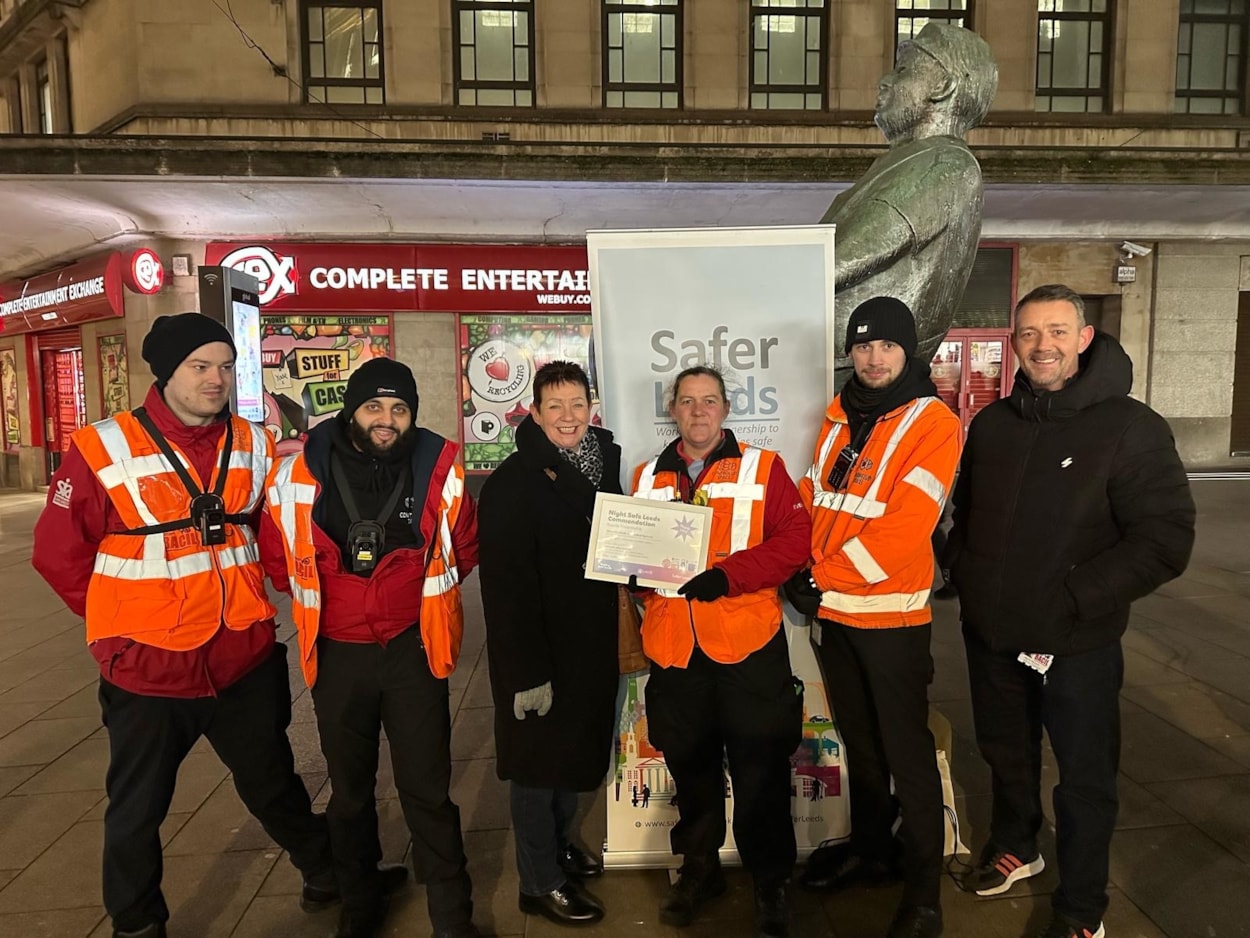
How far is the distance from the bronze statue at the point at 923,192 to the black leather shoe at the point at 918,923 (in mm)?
1948

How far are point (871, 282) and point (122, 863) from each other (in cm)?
315

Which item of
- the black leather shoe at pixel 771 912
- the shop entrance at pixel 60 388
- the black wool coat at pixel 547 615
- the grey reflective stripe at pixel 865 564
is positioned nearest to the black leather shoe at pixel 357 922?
the black wool coat at pixel 547 615

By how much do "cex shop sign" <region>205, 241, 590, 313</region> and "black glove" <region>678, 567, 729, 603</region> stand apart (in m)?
9.55

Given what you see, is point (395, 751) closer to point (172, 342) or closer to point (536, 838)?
point (536, 838)

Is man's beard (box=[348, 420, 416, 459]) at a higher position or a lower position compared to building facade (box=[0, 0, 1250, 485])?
lower

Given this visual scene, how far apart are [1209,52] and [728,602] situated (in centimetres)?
1497

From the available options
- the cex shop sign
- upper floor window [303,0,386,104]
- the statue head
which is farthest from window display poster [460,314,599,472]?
the statue head

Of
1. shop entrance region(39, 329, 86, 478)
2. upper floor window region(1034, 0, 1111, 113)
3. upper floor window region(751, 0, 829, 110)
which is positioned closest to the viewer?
upper floor window region(751, 0, 829, 110)

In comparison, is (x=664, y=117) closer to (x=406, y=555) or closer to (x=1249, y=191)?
(x=1249, y=191)

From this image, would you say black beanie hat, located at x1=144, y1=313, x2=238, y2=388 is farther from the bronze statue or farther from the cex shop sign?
the cex shop sign

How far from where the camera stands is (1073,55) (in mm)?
11898

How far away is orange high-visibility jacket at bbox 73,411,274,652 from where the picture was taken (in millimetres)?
2295

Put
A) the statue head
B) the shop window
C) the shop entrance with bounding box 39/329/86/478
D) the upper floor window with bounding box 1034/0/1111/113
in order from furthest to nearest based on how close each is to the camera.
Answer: the shop entrance with bounding box 39/329/86/478, the shop window, the upper floor window with bounding box 1034/0/1111/113, the statue head

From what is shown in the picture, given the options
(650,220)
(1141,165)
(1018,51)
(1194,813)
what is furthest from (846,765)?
(1018,51)
